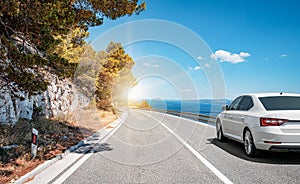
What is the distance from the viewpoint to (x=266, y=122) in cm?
632

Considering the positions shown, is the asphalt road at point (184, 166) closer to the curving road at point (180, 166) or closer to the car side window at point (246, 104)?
the curving road at point (180, 166)

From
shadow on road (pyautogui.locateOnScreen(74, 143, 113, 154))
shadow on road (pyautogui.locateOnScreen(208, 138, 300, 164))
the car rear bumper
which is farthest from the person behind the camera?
shadow on road (pyautogui.locateOnScreen(74, 143, 113, 154))

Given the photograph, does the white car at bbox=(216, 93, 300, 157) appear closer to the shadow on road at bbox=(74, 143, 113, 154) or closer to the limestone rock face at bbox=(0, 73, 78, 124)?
the shadow on road at bbox=(74, 143, 113, 154)

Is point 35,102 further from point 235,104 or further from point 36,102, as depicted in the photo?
point 235,104

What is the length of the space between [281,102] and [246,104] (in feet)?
3.43

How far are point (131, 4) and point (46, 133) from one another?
20.5 ft

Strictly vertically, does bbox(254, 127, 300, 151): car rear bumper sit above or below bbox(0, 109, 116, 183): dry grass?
above

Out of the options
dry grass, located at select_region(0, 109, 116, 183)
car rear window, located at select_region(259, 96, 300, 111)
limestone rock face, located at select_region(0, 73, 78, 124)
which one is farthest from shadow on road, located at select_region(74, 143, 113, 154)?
car rear window, located at select_region(259, 96, 300, 111)

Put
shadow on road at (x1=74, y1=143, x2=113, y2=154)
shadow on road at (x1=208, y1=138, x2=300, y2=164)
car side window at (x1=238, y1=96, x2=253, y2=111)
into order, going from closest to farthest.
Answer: shadow on road at (x1=208, y1=138, x2=300, y2=164) → car side window at (x1=238, y1=96, x2=253, y2=111) → shadow on road at (x1=74, y1=143, x2=113, y2=154)

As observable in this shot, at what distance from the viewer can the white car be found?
6069 mm

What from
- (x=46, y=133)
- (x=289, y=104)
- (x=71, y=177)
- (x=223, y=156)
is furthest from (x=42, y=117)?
(x=289, y=104)

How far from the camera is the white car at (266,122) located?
239 inches

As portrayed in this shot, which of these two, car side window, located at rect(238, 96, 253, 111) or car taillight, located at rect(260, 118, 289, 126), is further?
car side window, located at rect(238, 96, 253, 111)

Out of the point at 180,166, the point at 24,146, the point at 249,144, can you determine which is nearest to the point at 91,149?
the point at 24,146
